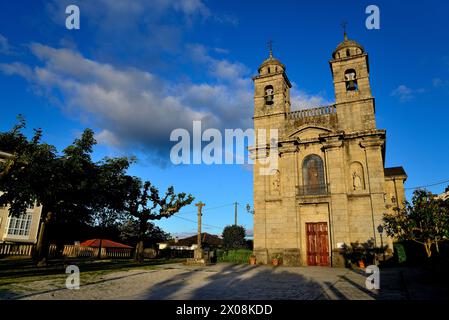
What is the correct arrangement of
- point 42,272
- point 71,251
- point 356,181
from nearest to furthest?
point 42,272 → point 356,181 → point 71,251

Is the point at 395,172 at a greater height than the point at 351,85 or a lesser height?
lesser

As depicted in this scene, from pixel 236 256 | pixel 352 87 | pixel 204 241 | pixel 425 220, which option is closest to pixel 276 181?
pixel 236 256

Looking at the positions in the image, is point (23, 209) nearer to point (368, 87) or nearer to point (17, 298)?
point (17, 298)

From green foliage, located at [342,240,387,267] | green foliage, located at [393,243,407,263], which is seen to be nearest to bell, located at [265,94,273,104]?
green foliage, located at [342,240,387,267]

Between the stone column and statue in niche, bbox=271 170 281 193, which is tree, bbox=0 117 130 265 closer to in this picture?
statue in niche, bbox=271 170 281 193

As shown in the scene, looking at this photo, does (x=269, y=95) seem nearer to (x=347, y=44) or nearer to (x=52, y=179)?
(x=347, y=44)

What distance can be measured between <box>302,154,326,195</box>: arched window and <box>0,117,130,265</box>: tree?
1349 centimetres

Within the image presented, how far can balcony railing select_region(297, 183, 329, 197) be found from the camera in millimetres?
21438

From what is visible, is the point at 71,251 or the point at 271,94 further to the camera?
the point at 71,251

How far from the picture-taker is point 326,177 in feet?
71.1

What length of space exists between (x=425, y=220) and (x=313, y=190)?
9.52m

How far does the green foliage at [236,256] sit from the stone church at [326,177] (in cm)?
108

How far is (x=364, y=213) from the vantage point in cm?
1991
